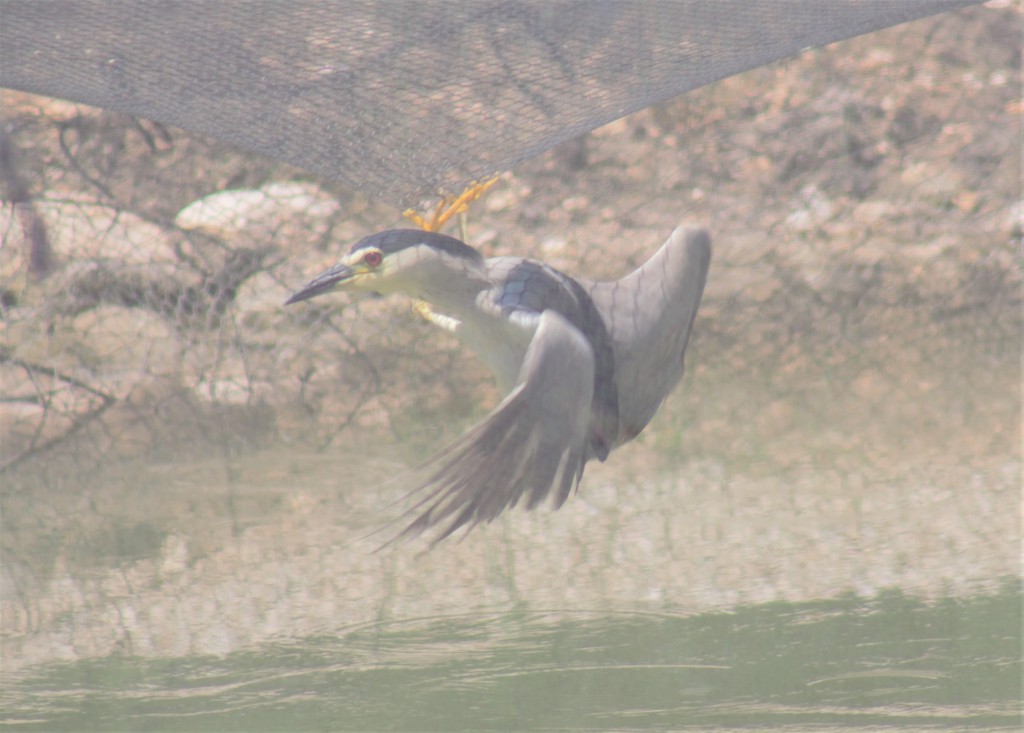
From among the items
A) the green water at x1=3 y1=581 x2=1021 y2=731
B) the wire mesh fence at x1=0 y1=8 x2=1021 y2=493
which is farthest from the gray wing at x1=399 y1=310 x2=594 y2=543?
the wire mesh fence at x1=0 y1=8 x2=1021 y2=493

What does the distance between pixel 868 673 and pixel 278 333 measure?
4.79 feet

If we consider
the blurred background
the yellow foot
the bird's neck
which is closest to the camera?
the bird's neck

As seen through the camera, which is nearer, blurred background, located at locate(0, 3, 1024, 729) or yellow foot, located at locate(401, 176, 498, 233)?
yellow foot, located at locate(401, 176, 498, 233)

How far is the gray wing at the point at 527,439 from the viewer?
111 cm

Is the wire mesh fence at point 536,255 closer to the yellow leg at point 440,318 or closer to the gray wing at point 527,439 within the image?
the yellow leg at point 440,318

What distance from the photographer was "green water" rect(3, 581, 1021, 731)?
5.83 feet

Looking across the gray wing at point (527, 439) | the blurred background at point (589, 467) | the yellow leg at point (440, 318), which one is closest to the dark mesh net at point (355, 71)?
the yellow leg at point (440, 318)

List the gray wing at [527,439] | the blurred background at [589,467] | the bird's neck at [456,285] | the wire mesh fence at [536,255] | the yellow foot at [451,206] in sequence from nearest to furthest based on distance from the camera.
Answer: the gray wing at [527,439], the bird's neck at [456,285], the yellow foot at [451,206], the blurred background at [589,467], the wire mesh fence at [536,255]

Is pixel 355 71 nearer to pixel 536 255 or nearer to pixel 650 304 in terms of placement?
pixel 650 304

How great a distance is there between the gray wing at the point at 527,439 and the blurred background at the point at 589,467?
0.73 metres

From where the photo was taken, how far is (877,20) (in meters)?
1.67

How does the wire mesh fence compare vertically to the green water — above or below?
above

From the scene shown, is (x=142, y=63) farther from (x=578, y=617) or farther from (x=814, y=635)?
(x=814, y=635)

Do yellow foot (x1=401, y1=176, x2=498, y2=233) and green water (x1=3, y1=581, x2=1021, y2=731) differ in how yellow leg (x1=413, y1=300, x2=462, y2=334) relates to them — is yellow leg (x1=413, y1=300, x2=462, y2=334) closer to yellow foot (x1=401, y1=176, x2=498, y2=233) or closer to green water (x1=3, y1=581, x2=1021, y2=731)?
yellow foot (x1=401, y1=176, x2=498, y2=233)
